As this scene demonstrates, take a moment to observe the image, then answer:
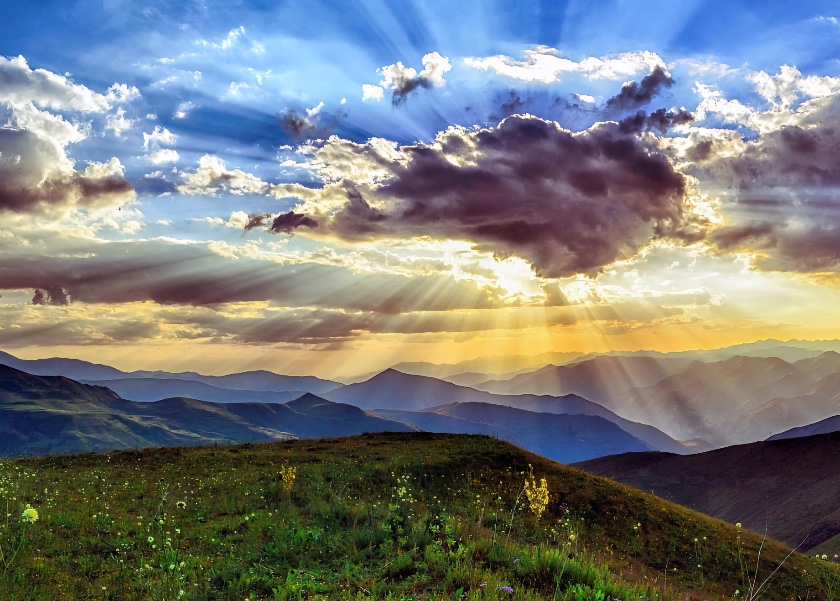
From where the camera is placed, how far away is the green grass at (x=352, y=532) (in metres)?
9.79

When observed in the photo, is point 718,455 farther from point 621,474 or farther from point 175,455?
point 175,455

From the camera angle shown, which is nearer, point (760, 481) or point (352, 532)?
point (352, 532)

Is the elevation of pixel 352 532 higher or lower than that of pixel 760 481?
higher

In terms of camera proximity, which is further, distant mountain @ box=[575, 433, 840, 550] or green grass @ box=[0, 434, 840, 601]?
distant mountain @ box=[575, 433, 840, 550]

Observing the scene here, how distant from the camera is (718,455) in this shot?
411 ft

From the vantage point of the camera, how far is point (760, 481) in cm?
10456

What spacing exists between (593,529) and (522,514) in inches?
238

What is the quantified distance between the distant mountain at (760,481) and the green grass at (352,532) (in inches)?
2224

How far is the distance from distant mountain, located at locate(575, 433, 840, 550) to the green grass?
2224 inches

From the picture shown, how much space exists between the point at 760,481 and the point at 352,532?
11719 centimetres

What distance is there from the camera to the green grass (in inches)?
385

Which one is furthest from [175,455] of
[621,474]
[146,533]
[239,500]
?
[621,474]

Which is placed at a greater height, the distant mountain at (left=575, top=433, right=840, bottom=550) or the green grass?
the green grass

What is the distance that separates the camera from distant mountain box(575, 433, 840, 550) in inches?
3159
